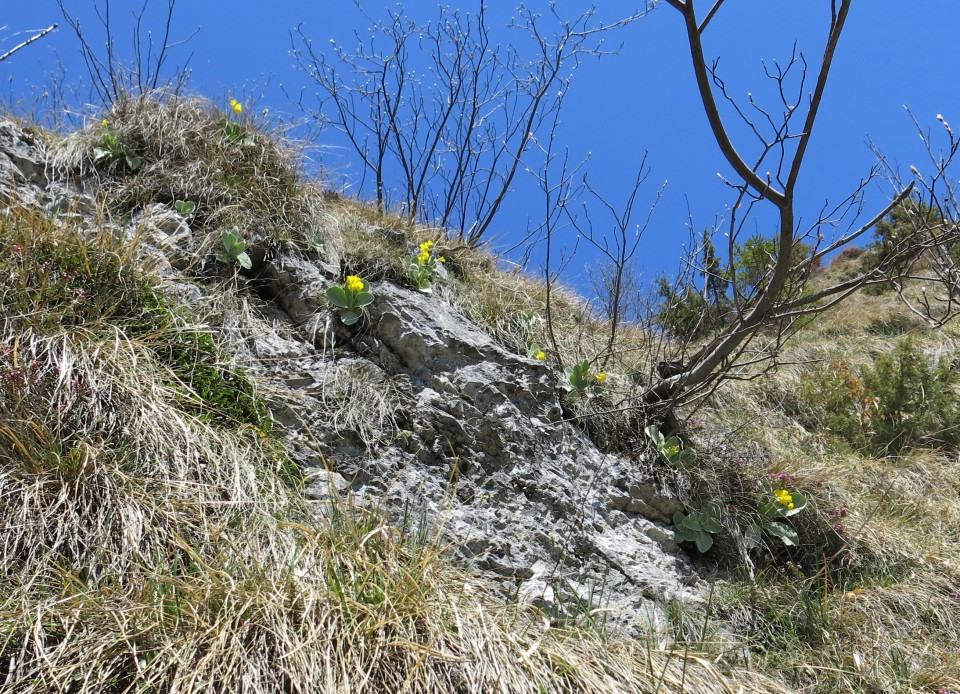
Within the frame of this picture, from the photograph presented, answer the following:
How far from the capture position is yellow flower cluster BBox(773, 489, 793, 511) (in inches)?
136

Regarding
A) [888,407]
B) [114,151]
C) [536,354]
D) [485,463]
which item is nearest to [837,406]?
[888,407]

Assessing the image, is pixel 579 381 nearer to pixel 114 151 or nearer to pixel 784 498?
pixel 784 498

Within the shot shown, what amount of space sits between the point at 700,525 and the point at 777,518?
0.49m

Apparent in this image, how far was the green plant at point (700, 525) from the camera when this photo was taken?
3340 mm

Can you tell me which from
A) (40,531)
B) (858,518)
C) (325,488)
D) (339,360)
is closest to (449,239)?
(339,360)

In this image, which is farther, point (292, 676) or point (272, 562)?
point (272, 562)

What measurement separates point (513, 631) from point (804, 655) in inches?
54.9

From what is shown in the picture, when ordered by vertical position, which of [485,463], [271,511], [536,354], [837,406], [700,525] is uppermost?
[837,406]

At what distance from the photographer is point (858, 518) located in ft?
12.0

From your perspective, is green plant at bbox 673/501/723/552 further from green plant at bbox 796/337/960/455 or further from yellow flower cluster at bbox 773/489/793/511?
green plant at bbox 796/337/960/455

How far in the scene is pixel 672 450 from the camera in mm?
3588

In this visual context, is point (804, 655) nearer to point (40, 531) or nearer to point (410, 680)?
point (410, 680)

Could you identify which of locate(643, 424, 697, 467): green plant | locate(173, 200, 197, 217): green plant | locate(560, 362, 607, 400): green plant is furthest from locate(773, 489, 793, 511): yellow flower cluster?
locate(173, 200, 197, 217): green plant

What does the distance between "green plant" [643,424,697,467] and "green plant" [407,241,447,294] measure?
146 cm
